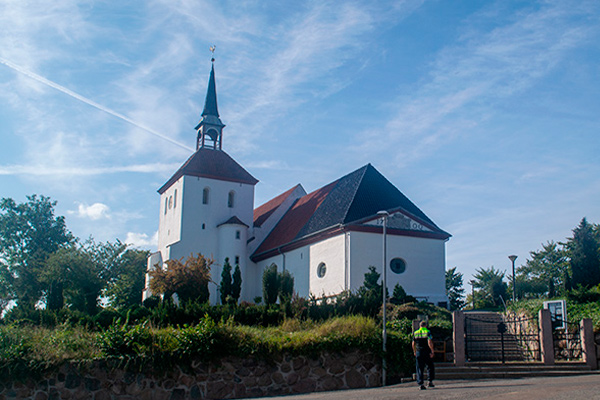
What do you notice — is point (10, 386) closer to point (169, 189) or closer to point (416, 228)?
point (416, 228)

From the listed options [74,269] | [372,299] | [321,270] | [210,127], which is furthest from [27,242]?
[372,299]

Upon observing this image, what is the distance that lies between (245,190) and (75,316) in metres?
20.8

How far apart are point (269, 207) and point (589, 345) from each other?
31.6 m

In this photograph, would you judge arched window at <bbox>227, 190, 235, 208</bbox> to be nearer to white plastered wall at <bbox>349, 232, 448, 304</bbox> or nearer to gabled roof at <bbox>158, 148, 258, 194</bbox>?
gabled roof at <bbox>158, 148, 258, 194</bbox>

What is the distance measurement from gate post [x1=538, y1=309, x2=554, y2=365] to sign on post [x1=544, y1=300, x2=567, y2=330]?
154 cm

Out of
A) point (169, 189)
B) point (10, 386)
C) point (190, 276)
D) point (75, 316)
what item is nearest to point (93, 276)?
point (169, 189)

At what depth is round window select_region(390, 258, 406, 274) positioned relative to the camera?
30.4 metres

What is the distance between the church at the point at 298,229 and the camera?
30453mm

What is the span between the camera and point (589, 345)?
693 inches

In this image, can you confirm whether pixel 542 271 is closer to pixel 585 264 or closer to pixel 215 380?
pixel 585 264

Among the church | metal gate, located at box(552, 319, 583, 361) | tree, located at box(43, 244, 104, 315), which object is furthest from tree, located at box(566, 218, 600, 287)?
tree, located at box(43, 244, 104, 315)

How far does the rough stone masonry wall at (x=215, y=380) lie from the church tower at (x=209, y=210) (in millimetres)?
22158

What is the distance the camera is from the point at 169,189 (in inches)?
1724

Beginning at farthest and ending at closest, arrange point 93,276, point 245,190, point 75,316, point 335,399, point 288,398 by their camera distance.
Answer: point 93,276, point 245,190, point 75,316, point 288,398, point 335,399
